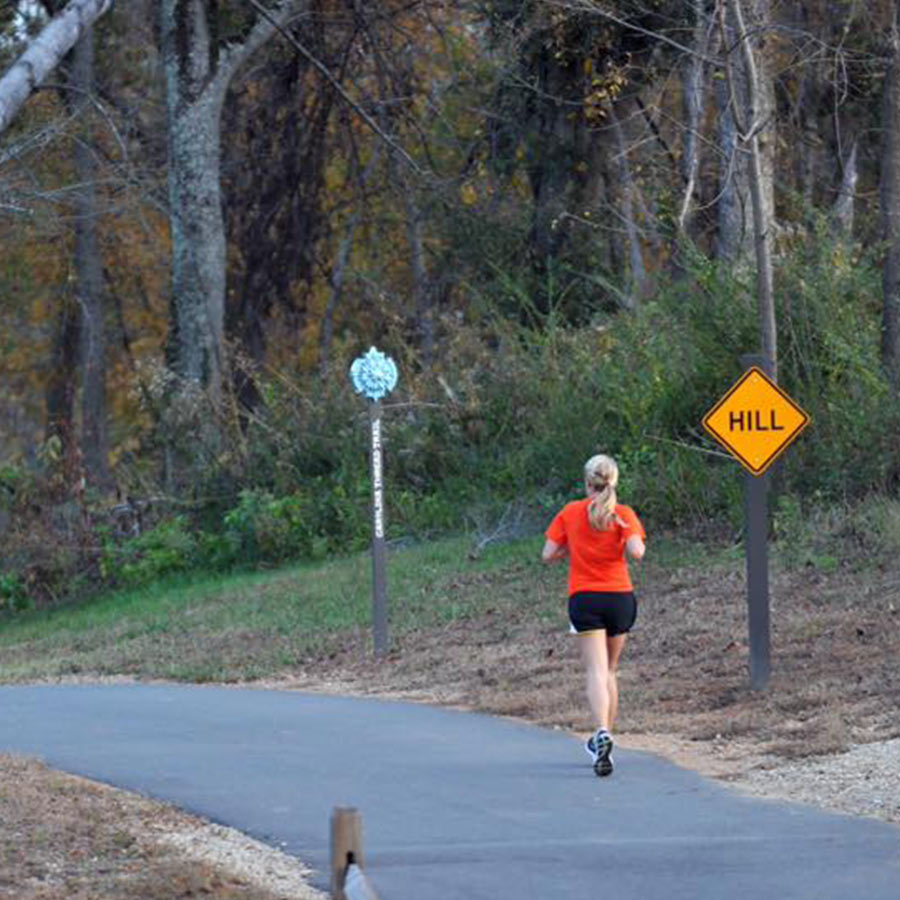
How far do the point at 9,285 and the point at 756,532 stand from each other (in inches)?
1228

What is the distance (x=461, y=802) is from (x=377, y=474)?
885 cm

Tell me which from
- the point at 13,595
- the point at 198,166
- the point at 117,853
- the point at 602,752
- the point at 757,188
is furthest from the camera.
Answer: the point at 198,166

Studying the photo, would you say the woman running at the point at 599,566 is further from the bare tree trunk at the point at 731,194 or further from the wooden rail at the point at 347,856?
the bare tree trunk at the point at 731,194

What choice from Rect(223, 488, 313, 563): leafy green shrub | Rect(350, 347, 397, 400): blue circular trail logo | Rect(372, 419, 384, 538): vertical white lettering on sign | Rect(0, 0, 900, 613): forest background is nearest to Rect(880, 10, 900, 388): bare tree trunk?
Rect(0, 0, 900, 613): forest background

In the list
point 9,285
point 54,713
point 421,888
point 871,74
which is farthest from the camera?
point 9,285

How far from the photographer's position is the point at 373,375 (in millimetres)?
19922

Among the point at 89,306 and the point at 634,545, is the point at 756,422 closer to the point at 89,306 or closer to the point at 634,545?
the point at 634,545

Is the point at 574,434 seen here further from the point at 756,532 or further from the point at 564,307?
the point at 756,532

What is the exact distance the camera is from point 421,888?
29.5ft

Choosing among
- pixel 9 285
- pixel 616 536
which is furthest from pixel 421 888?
pixel 9 285

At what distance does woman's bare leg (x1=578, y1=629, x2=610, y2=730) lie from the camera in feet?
40.8

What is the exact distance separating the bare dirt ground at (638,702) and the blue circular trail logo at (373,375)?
2405 millimetres

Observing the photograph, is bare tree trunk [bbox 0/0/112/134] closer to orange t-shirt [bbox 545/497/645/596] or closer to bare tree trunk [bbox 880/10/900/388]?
orange t-shirt [bbox 545/497/645/596]

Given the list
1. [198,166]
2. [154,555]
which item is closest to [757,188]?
[154,555]
